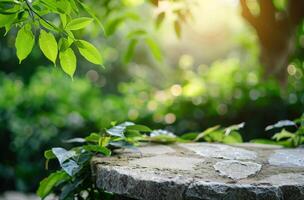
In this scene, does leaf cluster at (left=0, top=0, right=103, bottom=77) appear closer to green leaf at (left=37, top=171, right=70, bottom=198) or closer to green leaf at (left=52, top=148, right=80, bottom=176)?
green leaf at (left=52, top=148, right=80, bottom=176)

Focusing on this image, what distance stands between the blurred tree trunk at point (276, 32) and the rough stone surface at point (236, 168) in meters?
3.09

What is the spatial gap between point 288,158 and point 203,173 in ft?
2.06

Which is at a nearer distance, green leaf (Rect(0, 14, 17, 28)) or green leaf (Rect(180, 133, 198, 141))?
green leaf (Rect(0, 14, 17, 28))

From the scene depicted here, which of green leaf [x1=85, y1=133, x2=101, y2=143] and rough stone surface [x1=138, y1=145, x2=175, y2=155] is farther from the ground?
green leaf [x1=85, y1=133, x2=101, y2=143]

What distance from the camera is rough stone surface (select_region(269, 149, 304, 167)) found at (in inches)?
90.5

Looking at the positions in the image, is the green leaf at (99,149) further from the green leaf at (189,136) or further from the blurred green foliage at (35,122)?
the blurred green foliage at (35,122)

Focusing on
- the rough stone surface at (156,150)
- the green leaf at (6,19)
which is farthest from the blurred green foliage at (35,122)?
the green leaf at (6,19)

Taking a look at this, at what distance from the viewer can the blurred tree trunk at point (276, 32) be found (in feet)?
16.7

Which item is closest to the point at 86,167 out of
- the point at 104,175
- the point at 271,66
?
the point at 104,175

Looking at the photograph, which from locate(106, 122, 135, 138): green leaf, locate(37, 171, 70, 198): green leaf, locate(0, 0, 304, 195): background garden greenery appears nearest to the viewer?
locate(106, 122, 135, 138): green leaf

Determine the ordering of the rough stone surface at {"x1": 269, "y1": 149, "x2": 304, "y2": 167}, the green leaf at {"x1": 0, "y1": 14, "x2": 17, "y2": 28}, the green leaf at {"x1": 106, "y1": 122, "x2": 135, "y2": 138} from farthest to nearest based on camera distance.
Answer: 1. the green leaf at {"x1": 106, "y1": 122, "x2": 135, "y2": 138}
2. the rough stone surface at {"x1": 269, "y1": 149, "x2": 304, "y2": 167}
3. the green leaf at {"x1": 0, "y1": 14, "x2": 17, "y2": 28}

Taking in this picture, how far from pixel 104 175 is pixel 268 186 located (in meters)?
0.72

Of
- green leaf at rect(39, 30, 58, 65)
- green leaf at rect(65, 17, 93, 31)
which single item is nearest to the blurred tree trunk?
green leaf at rect(65, 17, 93, 31)

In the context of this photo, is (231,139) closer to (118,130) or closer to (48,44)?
(118,130)
